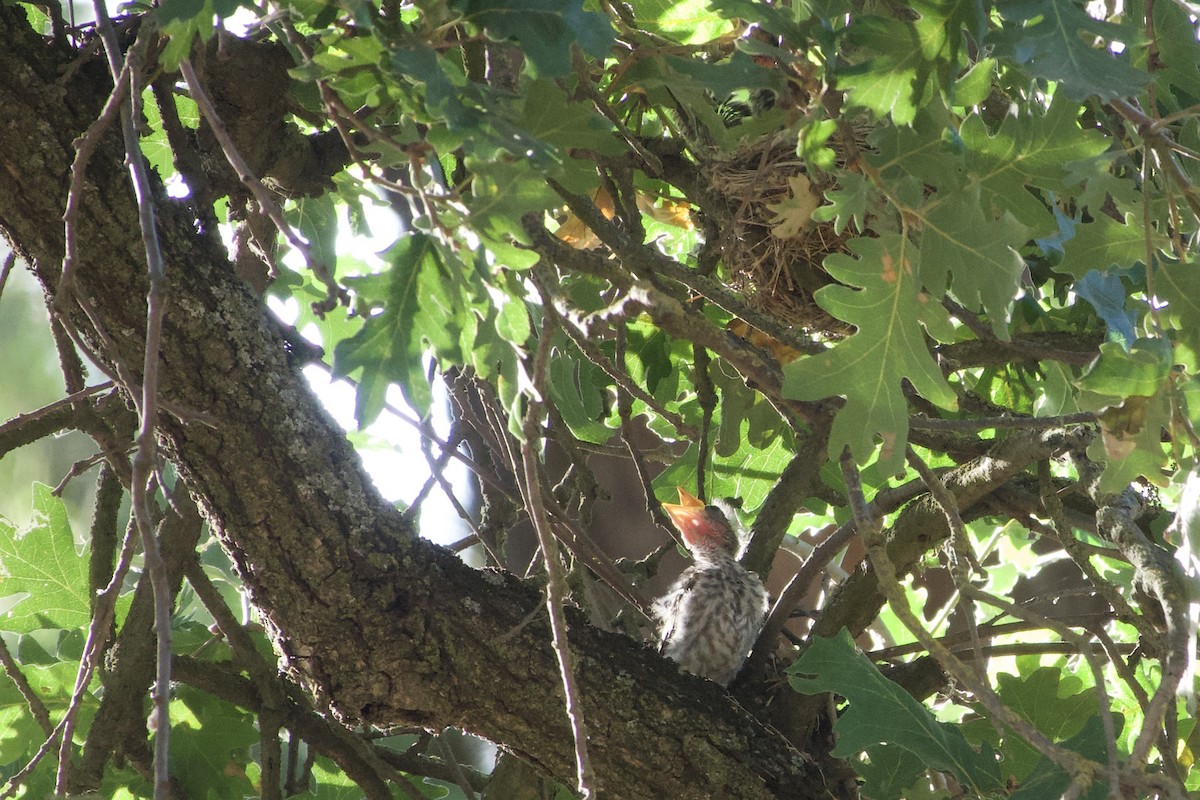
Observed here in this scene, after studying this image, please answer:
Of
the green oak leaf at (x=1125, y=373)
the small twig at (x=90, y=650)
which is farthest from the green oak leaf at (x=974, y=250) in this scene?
the small twig at (x=90, y=650)

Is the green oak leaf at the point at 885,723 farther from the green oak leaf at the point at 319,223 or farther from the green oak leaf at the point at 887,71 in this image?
the green oak leaf at the point at 319,223

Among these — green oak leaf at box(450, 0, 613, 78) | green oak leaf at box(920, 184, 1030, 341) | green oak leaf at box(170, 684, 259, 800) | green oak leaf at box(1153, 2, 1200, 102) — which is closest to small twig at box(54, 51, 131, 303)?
green oak leaf at box(450, 0, 613, 78)

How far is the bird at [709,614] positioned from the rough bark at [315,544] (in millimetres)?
856

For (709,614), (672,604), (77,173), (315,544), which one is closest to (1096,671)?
(315,544)

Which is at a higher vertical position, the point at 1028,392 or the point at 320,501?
the point at 1028,392

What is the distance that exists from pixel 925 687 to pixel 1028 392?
72cm

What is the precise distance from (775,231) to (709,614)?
3.85 feet

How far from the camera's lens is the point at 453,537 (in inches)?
154

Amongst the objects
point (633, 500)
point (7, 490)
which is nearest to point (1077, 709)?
point (633, 500)

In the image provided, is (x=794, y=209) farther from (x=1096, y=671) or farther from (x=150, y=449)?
(x=150, y=449)

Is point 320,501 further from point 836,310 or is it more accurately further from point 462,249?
point 836,310

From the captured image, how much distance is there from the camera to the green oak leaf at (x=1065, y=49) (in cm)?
109

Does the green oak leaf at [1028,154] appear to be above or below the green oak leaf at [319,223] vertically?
below

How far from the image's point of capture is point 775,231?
1828 mm
